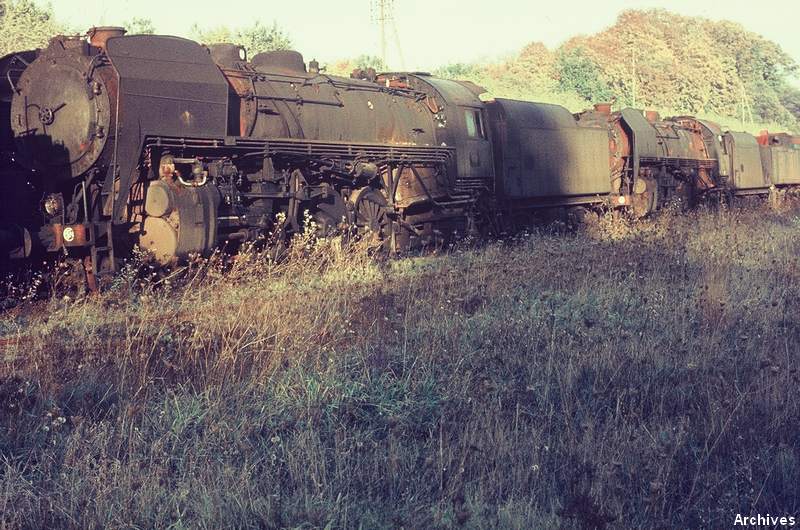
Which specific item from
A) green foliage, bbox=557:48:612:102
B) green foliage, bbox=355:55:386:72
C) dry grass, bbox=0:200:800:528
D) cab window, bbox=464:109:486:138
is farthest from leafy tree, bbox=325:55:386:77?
dry grass, bbox=0:200:800:528

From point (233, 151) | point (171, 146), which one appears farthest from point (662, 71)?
point (171, 146)

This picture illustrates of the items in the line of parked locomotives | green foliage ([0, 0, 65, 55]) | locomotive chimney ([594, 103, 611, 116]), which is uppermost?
green foliage ([0, 0, 65, 55])

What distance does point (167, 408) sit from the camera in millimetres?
5207

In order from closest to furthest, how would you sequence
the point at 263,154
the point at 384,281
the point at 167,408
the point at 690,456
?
the point at 690,456
the point at 167,408
the point at 384,281
the point at 263,154

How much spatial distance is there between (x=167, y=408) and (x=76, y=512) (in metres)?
1.23

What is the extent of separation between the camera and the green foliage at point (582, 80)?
54781mm

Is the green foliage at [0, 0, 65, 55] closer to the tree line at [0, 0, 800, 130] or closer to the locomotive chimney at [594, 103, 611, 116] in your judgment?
the tree line at [0, 0, 800, 130]

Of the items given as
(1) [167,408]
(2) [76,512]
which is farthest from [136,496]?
(1) [167,408]

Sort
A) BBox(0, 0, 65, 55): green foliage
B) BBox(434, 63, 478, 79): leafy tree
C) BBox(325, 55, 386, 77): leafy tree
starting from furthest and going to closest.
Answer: BBox(434, 63, 478, 79): leafy tree < BBox(325, 55, 386, 77): leafy tree < BBox(0, 0, 65, 55): green foliage

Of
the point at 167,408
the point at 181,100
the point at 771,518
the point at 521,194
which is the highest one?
the point at 181,100

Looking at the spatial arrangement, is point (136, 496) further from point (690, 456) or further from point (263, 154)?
point (263, 154)

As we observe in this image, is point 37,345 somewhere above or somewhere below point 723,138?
below

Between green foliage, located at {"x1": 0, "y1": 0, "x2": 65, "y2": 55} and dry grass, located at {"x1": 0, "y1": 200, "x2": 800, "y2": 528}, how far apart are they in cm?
1845

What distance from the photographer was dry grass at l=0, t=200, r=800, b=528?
414 centimetres
